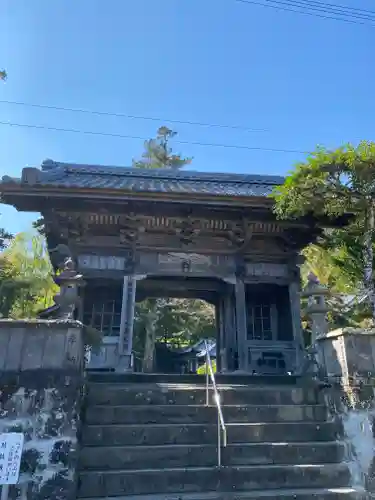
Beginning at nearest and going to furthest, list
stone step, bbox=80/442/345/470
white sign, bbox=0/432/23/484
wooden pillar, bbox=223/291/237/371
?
white sign, bbox=0/432/23/484
stone step, bbox=80/442/345/470
wooden pillar, bbox=223/291/237/371

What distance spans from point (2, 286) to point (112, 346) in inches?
381

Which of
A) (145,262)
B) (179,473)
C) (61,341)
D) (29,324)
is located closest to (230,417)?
(179,473)

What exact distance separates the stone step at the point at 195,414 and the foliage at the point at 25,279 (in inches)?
358

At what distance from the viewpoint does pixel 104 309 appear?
351 inches

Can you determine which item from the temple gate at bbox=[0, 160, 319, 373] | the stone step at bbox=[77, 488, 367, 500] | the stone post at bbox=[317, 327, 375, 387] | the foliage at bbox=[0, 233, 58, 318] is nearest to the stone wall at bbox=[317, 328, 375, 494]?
the stone post at bbox=[317, 327, 375, 387]

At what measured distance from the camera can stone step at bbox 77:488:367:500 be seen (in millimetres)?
4215

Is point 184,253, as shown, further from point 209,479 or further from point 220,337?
point 209,479

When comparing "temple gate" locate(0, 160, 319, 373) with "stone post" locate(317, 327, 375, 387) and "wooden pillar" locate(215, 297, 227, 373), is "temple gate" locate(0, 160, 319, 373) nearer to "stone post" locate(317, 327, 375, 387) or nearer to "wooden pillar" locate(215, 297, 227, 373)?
"wooden pillar" locate(215, 297, 227, 373)

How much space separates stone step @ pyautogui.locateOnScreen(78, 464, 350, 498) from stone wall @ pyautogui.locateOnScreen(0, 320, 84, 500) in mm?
345

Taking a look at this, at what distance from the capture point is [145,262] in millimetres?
8422

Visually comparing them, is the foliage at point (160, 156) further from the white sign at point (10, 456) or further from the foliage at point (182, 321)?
the white sign at point (10, 456)

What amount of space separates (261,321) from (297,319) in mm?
1180

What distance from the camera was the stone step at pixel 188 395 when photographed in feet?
17.2

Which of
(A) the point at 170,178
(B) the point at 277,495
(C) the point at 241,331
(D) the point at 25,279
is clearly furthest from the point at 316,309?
(D) the point at 25,279
